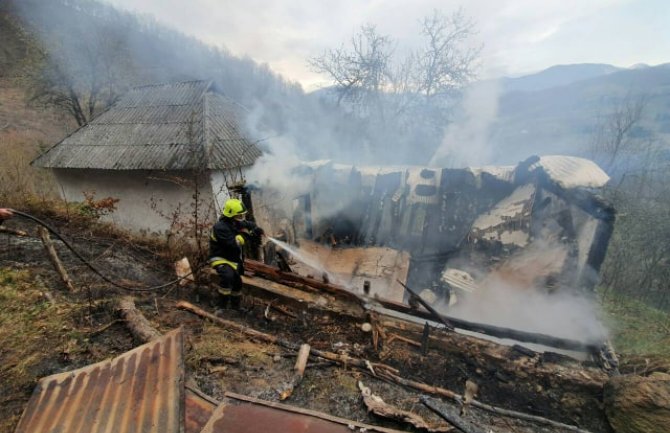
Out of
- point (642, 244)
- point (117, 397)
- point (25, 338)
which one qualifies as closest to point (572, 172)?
point (117, 397)

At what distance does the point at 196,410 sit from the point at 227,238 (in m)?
2.80

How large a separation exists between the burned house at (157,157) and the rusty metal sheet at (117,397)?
6.86 m

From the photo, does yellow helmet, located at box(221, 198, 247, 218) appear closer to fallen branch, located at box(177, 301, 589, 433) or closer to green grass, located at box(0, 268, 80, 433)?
fallen branch, located at box(177, 301, 589, 433)

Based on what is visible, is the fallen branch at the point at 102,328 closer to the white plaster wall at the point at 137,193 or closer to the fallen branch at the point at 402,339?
the fallen branch at the point at 402,339

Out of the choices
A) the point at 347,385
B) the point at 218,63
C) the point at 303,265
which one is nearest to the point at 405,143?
the point at 218,63

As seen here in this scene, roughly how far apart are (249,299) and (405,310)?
268 centimetres

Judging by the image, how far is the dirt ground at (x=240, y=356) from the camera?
124 inches

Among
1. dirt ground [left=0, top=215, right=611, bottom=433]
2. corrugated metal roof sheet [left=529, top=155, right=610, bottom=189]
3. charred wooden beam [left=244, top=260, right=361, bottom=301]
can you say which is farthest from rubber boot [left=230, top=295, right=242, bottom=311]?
corrugated metal roof sheet [left=529, top=155, right=610, bottom=189]

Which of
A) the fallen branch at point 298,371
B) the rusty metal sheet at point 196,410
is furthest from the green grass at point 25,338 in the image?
the fallen branch at point 298,371

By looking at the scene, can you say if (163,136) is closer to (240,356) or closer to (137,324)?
(137,324)

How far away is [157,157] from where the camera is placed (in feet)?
32.9

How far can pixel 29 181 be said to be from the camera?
11.1 meters

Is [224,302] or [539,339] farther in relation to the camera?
[224,302]

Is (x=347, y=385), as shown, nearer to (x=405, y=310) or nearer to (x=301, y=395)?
(x=301, y=395)
